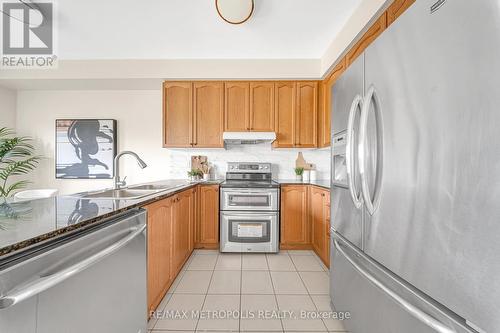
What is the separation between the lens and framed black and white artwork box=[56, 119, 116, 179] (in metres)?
3.49

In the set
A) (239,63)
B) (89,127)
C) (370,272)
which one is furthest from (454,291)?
(89,127)

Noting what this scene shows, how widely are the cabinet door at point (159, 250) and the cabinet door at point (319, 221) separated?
155cm

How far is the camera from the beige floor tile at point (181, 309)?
1.53 metres

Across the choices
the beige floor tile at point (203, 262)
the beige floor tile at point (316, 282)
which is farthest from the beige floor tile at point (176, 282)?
the beige floor tile at point (316, 282)

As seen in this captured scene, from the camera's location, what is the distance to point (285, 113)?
10.6 ft

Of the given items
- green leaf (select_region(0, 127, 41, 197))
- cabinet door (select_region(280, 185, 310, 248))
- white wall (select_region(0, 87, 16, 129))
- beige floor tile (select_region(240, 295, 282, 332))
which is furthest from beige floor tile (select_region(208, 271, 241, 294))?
white wall (select_region(0, 87, 16, 129))

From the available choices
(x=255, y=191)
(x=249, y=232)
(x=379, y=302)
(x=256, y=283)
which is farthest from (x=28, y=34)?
(x=379, y=302)

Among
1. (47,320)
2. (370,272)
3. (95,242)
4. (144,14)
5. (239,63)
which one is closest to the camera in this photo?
(47,320)

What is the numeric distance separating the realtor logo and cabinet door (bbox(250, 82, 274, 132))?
2.28m

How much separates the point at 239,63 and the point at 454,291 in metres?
3.11

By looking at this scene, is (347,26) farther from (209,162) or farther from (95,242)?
(95,242)

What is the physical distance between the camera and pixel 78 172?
3.49 metres

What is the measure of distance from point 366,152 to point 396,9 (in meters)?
1.28

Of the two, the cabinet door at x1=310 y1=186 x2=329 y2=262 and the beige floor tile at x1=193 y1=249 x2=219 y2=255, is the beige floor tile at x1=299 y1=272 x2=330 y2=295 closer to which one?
the cabinet door at x1=310 y1=186 x2=329 y2=262
